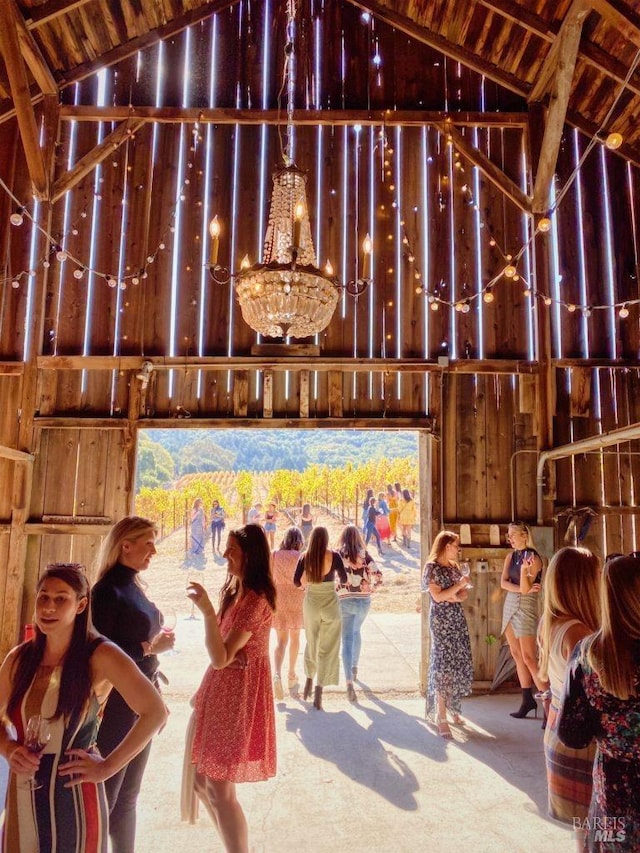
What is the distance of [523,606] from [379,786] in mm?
1843

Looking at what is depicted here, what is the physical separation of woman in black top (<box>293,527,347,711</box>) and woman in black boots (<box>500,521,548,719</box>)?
4.59 ft

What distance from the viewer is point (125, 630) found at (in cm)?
221

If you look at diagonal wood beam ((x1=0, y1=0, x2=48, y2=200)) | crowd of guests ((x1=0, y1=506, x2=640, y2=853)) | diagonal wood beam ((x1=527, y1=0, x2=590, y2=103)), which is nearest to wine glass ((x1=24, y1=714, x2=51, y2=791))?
crowd of guests ((x1=0, y1=506, x2=640, y2=853))

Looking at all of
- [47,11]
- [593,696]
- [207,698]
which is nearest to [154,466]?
[47,11]

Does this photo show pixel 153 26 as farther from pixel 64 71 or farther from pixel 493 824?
pixel 493 824

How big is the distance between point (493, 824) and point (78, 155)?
280 inches

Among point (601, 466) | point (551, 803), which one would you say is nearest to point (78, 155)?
point (601, 466)

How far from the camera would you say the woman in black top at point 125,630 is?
2.13 metres

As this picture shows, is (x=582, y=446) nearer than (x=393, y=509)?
Yes

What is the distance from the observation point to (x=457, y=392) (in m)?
5.96

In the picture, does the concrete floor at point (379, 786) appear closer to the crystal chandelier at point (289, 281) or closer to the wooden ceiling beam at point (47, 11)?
the crystal chandelier at point (289, 281)

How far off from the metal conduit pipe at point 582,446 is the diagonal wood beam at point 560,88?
2.72 m

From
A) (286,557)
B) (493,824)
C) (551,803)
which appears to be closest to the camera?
(551,803)

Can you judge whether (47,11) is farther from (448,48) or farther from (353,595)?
(353,595)
